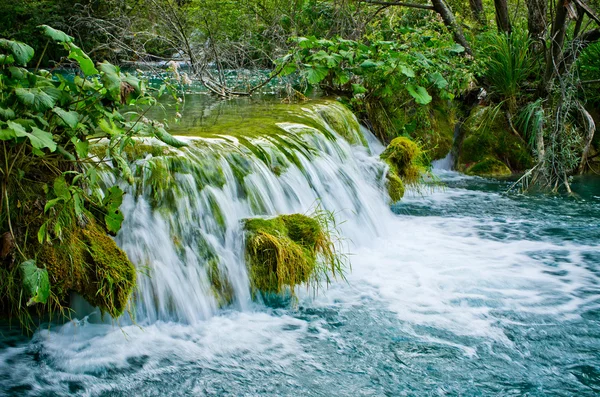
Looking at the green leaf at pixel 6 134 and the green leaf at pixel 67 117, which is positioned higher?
the green leaf at pixel 67 117

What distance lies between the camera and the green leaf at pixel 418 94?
8430 millimetres

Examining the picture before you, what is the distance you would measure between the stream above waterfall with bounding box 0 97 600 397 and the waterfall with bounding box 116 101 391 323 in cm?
1

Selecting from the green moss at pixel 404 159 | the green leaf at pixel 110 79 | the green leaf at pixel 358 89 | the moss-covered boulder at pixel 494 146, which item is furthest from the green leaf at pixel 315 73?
the green leaf at pixel 110 79

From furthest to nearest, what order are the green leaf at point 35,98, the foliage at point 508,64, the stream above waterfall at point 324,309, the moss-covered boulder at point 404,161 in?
the foliage at point 508,64 → the moss-covered boulder at point 404,161 → the stream above waterfall at point 324,309 → the green leaf at point 35,98

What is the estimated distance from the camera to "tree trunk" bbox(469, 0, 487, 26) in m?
11.3

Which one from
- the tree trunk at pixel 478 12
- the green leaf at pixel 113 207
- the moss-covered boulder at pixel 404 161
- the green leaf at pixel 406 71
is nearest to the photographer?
the green leaf at pixel 113 207

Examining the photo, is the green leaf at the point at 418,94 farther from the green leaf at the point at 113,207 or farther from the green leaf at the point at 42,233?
the green leaf at the point at 42,233

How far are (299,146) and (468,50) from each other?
483 centimetres

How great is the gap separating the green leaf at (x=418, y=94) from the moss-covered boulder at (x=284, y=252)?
431 cm

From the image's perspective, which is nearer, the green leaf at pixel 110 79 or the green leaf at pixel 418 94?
the green leaf at pixel 110 79

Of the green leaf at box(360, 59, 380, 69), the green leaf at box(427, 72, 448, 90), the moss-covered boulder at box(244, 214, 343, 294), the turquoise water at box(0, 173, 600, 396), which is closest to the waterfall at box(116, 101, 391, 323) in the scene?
the moss-covered boulder at box(244, 214, 343, 294)

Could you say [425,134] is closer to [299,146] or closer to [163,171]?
[299,146]

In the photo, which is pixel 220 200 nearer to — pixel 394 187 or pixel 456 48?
→ pixel 394 187

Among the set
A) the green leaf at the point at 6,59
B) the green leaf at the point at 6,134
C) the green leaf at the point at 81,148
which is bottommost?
the green leaf at the point at 81,148
